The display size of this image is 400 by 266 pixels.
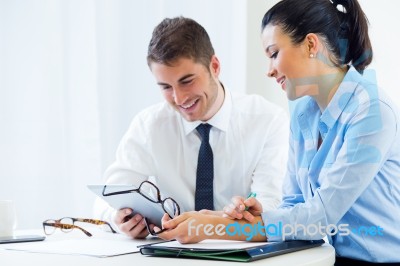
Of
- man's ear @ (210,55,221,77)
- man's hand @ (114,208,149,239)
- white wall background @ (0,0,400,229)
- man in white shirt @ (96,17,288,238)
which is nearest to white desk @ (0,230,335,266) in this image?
man's hand @ (114,208,149,239)

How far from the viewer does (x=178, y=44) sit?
201 cm

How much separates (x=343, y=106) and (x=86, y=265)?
2.34 feet

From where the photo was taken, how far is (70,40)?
8.76 ft

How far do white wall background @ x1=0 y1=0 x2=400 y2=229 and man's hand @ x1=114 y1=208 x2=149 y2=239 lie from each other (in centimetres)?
100

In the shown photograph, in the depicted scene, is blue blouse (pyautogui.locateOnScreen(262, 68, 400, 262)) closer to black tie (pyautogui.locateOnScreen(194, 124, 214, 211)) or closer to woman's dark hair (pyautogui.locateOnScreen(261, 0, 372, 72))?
woman's dark hair (pyautogui.locateOnScreen(261, 0, 372, 72))

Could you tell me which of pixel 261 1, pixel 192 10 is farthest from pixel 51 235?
pixel 261 1

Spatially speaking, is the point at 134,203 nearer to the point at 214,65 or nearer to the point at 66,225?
the point at 66,225

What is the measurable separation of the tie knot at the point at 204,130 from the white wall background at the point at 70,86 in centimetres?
75

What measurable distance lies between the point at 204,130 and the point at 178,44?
0.31 m

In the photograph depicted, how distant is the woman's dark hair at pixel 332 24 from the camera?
159 centimetres

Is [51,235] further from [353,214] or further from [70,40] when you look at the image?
[70,40]

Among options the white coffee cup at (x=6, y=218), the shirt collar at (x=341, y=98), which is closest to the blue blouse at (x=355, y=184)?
the shirt collar at (x=341, y=98)

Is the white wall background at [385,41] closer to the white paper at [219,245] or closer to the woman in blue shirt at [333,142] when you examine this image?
the woman in blue shirt at [333,142]

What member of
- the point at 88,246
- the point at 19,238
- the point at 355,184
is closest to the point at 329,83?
the point at 355,184
